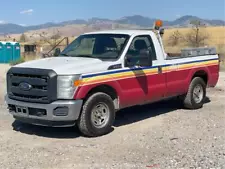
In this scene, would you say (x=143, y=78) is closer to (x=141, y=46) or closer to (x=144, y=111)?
(x=141, y=46)

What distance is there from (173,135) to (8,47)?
23.2 metres

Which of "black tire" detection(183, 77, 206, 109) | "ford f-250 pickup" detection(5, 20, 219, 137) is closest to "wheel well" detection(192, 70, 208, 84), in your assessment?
"black tire" detection(183, 77, 206, 109)

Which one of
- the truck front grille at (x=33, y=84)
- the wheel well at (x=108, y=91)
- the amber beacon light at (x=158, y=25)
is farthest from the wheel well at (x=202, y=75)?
the truck front grille at (x=33, y=84)

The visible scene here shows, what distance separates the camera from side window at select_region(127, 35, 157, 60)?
7974 mm

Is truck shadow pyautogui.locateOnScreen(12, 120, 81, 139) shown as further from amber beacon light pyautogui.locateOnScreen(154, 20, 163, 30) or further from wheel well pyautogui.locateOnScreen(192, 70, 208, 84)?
wheel well pyautogui.locateOnScreen(192, 70, 208, 84)

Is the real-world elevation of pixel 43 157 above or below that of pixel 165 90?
below

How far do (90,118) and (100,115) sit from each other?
0.31 m

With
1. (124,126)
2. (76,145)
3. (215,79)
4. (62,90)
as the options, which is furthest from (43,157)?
(215,79)

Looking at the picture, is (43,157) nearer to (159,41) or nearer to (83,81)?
(83,81)

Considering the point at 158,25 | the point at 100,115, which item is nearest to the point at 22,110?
the point at 100,115

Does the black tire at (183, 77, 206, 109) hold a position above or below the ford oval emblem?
below

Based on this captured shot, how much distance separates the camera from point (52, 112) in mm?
6754

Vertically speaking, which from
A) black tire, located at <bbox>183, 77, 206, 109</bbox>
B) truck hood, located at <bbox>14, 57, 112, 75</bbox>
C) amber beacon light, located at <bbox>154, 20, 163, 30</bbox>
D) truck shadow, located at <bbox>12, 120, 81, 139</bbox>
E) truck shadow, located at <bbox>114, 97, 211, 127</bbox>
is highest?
amber beacon light, located at <bbox>154, 20, 163, 30</bbox>

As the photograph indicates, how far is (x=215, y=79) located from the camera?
10250 mm
